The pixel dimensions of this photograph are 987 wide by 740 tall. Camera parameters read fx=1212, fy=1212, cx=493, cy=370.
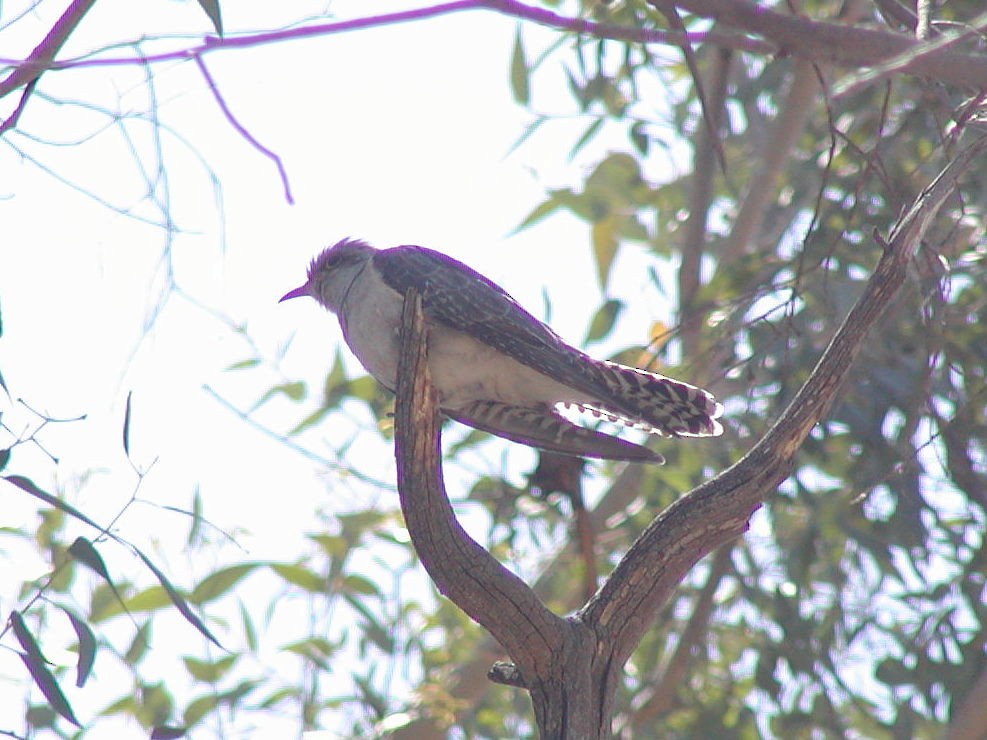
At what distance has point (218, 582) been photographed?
4527mm

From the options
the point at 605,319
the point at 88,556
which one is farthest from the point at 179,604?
the point at 605,319

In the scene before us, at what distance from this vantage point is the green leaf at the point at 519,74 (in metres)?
4.67

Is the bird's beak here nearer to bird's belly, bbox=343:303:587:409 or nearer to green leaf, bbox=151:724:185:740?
bird's belly, bbox=343:303:587:409

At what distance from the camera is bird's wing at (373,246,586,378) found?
350cm

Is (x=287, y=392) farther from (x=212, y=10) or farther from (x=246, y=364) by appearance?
(x=212, y=10)

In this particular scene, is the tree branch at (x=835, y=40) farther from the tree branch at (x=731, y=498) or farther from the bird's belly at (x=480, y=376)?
the bird's belly at (x=480, y=376)

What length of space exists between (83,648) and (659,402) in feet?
5.40

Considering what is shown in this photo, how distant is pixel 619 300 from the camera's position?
471cm

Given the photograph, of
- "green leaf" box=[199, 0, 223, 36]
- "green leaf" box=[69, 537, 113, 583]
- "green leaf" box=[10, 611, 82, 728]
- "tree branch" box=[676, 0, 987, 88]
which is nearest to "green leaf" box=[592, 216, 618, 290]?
"green leaf" box=[199, 0, 223, 36]

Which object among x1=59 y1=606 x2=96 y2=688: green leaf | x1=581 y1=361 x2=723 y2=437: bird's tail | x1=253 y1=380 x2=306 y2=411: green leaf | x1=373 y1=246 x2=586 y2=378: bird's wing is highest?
x1=253 y1=380 x2=306 y2=411: green leaf

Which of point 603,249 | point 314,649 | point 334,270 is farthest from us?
point 603,249

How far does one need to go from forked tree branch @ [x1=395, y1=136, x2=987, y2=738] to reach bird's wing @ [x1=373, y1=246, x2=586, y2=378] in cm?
89

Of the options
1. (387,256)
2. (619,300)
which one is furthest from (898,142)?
(387,256)

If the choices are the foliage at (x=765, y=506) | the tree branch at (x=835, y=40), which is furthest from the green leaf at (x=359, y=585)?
the tree branch at (x=835, y=40)
